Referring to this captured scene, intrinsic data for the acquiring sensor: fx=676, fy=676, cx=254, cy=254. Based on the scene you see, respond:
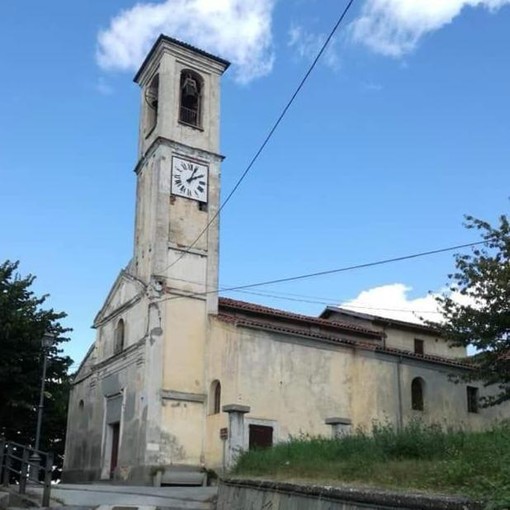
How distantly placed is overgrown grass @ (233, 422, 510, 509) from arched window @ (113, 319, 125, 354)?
17.2 metres

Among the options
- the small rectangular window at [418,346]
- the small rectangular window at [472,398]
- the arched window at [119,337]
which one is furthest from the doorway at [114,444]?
the small rectangular window at [472,398]

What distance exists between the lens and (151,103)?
32.2 metres

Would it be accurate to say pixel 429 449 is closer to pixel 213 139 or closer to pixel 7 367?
pixel 7 367

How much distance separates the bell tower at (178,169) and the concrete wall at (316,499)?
15907 millimetres

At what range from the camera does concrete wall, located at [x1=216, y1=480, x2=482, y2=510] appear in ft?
20.2

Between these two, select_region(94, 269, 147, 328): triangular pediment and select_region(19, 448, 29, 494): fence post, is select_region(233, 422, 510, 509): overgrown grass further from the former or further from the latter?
select_region(94, 269, 147, 328): triangular pediment

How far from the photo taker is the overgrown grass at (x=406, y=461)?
22.3 ft

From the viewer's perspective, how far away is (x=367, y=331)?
31.7m

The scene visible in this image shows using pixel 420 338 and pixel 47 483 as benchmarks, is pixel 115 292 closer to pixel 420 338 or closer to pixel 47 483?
pixel 420 338

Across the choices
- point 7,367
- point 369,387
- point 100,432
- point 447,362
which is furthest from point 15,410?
point 447,362

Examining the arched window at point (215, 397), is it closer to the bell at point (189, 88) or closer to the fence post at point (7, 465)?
the fence post at point (7, 465)

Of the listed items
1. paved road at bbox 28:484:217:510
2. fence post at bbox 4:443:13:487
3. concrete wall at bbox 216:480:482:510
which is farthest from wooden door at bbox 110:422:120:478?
concrete wall at bbox 216:480:482:510

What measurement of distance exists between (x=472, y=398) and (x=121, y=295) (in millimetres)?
17496

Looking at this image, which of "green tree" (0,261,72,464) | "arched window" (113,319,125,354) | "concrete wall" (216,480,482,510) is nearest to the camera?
"concrete wall" (216,480,482,510)
